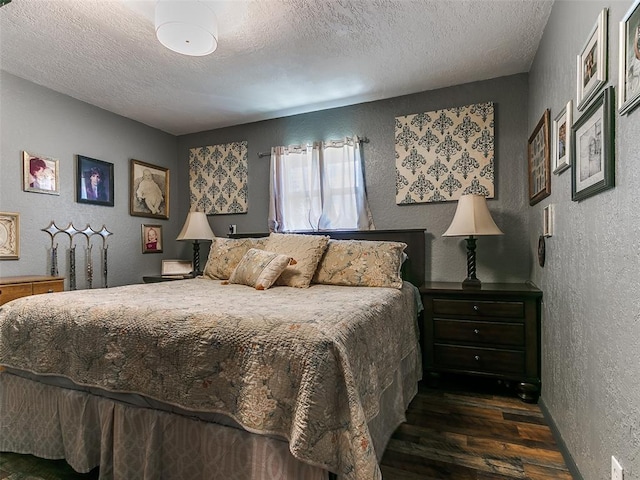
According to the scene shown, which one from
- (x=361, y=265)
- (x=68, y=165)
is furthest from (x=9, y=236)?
(x=361, y=265)

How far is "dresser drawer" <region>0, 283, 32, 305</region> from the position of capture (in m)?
2.32

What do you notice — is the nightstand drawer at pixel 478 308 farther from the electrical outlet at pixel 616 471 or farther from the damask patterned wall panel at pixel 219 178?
the damask patterned wall panel at pixel 219 178

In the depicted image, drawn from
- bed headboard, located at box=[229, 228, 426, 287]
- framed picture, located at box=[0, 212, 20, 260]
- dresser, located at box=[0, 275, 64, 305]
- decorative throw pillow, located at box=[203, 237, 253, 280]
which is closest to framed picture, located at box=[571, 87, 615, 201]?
bed headboard, located at box=[229, 228, 426, 287]

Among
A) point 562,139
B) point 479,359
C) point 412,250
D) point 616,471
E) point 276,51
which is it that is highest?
point 276,51

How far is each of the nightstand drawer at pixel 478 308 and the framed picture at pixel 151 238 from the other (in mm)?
3171

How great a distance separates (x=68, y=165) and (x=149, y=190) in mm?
870

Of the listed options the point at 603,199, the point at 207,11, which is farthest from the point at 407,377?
the point at 207,11

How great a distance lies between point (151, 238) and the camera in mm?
3916

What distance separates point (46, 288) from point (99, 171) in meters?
1.31

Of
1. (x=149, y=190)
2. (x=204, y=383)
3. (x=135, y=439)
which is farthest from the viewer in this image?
(x=149, y=190)

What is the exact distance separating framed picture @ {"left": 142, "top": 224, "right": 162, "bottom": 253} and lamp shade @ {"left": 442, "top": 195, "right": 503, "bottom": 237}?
324cm

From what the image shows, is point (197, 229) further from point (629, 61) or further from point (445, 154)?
point (629, 61)

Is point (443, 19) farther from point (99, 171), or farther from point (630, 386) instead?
point (99, 171)

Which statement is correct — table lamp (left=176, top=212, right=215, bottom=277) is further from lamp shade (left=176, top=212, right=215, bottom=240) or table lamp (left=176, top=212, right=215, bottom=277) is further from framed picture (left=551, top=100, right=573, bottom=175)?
framed picture (left=551, top=100, right=573, bottom=175)
